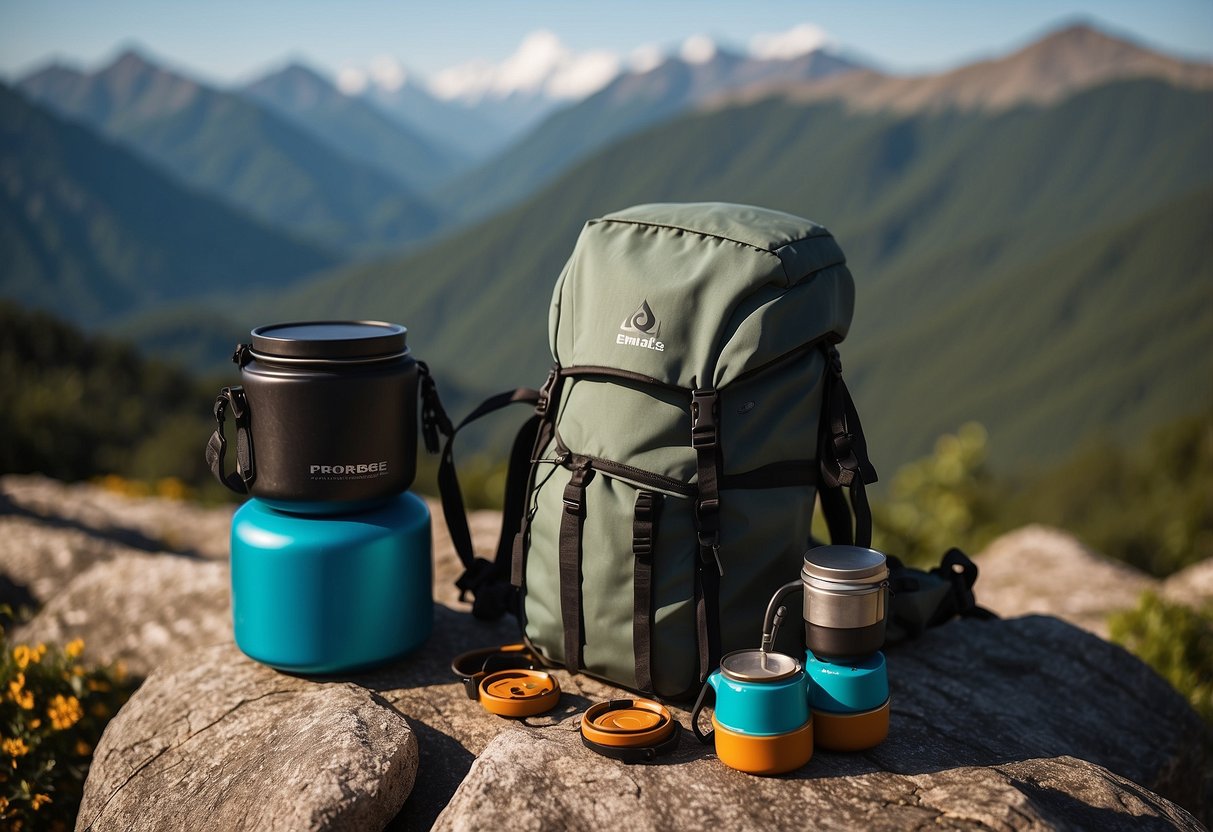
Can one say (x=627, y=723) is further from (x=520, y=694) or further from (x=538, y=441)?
(x=538, y=441)

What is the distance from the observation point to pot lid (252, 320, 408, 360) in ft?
10.6

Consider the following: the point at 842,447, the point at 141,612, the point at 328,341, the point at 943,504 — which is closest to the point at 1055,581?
the point at 943,504

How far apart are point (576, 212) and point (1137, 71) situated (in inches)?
2939

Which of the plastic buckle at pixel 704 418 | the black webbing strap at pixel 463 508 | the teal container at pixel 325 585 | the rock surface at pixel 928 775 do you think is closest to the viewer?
the rock surface at pixel 928 775

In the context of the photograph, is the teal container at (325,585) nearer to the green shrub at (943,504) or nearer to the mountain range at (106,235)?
the green shrub at (943,504)

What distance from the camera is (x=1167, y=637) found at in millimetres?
4992

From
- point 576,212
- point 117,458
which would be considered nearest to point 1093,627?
point 117,458

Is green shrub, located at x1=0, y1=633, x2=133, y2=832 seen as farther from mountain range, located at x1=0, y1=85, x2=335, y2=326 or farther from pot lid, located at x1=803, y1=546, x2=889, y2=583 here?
mountain range, located at x1=0, y1=85, x2=335, y2=326

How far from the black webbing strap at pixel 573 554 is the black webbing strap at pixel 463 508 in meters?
0.48

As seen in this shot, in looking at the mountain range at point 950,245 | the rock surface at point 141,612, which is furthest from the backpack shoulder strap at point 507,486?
the mountain range at point 950,245

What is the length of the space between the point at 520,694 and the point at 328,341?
48.9 inches

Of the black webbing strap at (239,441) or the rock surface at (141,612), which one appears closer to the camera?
the black webbing strap at (239,441)

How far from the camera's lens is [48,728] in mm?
3711

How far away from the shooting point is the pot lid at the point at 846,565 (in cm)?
278
